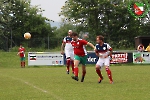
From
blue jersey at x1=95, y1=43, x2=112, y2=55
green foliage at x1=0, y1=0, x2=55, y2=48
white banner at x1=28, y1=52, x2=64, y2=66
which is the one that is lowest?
Answer: white banner at x1=28, y1=52, x2=64, y2=66

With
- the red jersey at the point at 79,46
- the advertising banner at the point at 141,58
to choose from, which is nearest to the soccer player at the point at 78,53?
the red jersey at the point at 79,46

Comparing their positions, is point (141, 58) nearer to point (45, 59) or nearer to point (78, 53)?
point (45, 59)

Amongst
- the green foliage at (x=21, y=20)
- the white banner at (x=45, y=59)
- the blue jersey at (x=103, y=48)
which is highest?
the green foliage at (x=21, y=20)

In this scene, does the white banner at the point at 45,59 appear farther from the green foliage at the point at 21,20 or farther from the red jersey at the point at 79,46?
the green foliage at the point at 21,20

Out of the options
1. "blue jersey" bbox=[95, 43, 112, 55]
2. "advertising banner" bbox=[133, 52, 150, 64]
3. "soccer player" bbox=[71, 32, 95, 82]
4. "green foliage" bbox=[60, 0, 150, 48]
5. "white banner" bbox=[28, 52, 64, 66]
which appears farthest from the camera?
"green foliage" bbox=[60, 0, 150, 48]

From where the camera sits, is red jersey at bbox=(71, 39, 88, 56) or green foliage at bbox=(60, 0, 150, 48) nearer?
red jersey at bbox=(71, 39, 88, 56)

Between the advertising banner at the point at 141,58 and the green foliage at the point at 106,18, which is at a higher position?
the green foliage at the point at 106,18

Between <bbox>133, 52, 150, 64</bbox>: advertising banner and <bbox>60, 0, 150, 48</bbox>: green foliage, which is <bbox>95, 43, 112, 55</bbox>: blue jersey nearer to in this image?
<bbox>133, 52, 150, 64</bbox>: advertising banner

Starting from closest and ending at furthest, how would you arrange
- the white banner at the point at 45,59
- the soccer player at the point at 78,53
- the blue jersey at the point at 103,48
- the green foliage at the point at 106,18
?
the blue jersey at the point at 103,48
the soccer player at the point at 78,53
the white banner at the point at 45,59
the green foliage at the point at 106,18

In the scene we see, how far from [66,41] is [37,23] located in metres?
46.8

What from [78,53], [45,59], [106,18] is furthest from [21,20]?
[78,53]

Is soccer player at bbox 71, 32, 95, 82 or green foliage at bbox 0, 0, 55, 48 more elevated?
green foliage at bbox 0, 0, 55, 48

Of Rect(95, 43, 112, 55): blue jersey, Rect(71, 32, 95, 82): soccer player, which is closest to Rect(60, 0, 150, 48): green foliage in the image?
Rect(71, 32, 95, 82): soccer player

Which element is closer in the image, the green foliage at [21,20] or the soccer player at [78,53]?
the soccer player at [78,53]
